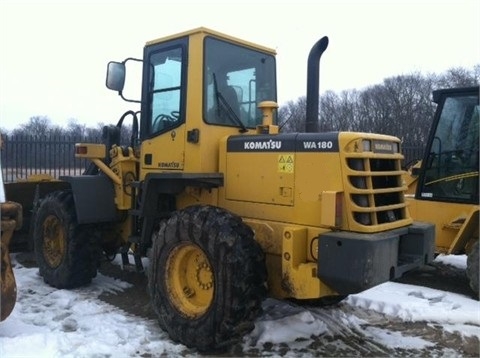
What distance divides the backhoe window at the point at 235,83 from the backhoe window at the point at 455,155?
294cm

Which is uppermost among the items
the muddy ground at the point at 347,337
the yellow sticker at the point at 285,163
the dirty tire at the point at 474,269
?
the yellow sticker at the point at 285,163

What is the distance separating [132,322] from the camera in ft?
17.6

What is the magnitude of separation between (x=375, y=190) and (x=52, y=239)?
4544mm

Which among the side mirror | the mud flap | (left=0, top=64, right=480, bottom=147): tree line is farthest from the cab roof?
(left=0, top=64, right=480, bottom=147): tree line

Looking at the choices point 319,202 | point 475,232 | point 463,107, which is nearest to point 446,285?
point 475,232

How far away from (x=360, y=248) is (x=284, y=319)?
5.58 ft

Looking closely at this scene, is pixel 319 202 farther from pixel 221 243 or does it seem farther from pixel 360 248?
pixel 221 243

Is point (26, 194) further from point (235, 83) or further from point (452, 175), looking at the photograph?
point (452, 175)

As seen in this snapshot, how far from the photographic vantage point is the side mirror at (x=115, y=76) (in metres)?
5.96

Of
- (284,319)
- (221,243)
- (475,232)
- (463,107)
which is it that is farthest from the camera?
(463,107)

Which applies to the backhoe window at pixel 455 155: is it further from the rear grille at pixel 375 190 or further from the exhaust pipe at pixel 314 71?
the exhaust pipe at pixel 314 71

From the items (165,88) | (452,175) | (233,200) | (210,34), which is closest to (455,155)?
(452,175)

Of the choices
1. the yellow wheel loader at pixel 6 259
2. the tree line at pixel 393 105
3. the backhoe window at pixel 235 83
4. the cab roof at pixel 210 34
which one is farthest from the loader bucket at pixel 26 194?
the tree line at pixel 393 105

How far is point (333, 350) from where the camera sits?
4.79 metres
